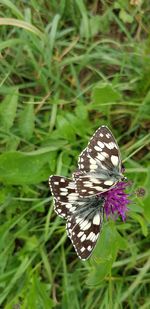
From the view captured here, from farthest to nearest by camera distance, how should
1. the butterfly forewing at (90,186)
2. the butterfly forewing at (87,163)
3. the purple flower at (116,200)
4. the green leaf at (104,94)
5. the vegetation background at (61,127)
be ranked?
the vegetation background at (61,127), the green leaf at (104,94), the butterfly forewing at (87,163), the purple flower at (116,200), the butterfly forewing at (90,186)

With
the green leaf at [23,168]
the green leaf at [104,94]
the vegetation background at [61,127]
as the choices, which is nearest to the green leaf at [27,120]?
the vegetation background at [61,127]

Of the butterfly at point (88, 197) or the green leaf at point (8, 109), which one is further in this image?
the green leaf at point (8, 109)

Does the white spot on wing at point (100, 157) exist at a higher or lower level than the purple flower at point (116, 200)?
higher

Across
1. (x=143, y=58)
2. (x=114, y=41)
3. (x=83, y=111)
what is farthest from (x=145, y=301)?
(x=114, y=41)

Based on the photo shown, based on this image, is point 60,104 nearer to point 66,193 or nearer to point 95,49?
point 95,49

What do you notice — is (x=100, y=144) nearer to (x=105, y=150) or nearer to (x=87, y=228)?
(x=105, y=150)

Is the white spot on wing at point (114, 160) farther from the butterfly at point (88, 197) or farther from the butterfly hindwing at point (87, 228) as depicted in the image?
the butterfly hindwing at point (87, 228)

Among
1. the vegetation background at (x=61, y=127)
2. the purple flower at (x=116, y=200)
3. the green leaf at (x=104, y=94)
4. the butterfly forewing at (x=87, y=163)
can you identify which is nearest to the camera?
the purple flower at (x=116, y=200)
